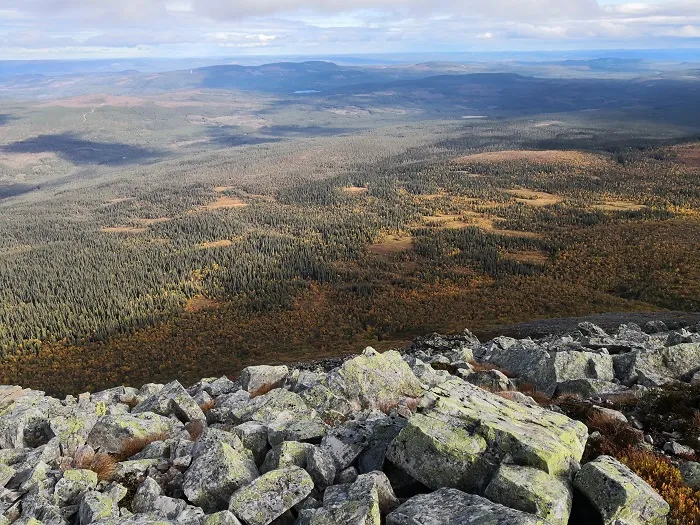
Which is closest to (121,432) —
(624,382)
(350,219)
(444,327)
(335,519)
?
(335,519)

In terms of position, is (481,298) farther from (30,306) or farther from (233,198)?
(233,198)

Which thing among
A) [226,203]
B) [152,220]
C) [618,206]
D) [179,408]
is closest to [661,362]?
[179,408]

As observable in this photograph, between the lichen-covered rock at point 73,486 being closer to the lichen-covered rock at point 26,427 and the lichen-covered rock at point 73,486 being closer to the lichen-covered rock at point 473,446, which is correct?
the lichen-covered rock at point 26,427

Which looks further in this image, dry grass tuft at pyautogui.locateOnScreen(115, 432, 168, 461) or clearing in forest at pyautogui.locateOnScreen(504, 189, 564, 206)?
clearing in forest at pyautogui.locateOnScreen(504, 189, 564, 206)

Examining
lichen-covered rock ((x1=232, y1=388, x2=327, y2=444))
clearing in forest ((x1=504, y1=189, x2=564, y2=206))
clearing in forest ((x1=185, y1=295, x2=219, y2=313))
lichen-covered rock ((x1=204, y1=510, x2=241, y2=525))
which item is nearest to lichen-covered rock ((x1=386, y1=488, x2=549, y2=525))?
lichen-covered rock ((x1=204, y1=510, x2=241, y2=525))

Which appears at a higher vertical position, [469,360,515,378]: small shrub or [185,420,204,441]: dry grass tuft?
[185,420,204,441]: dry grass tuft

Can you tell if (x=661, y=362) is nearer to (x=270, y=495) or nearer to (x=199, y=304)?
(x=270, y=495)

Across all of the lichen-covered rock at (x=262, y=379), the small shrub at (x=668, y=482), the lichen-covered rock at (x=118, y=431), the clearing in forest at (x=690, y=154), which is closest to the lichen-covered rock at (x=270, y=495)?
the lichen-covered rock at (x=118, y=431)

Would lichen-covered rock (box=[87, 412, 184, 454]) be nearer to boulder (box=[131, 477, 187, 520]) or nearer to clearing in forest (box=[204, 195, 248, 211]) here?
boulder (box=[131, 477, 187, 520])
